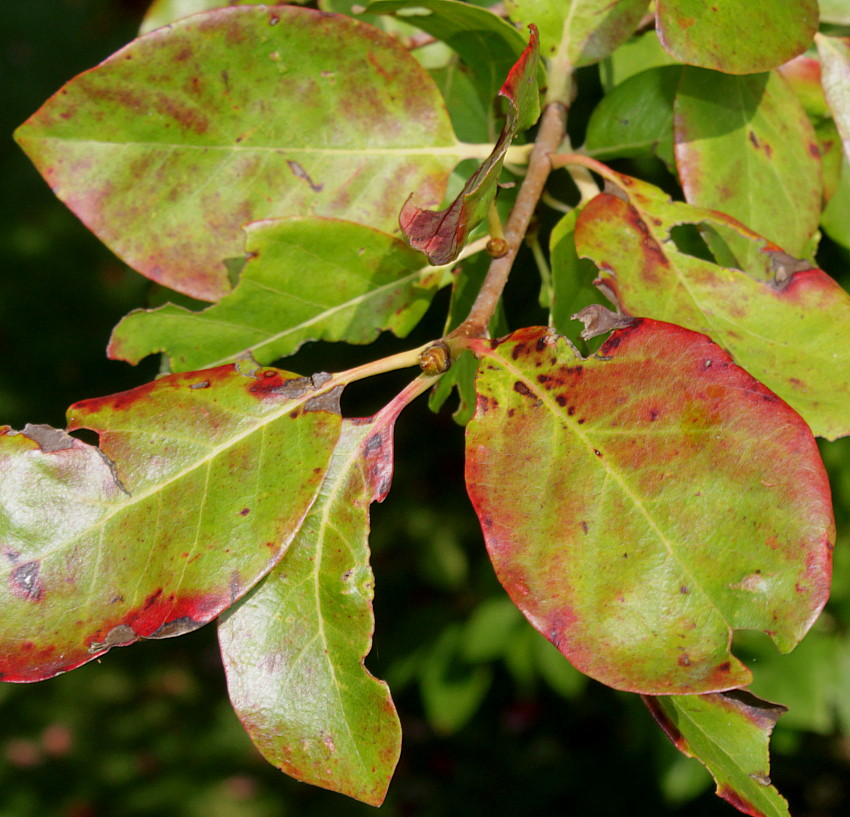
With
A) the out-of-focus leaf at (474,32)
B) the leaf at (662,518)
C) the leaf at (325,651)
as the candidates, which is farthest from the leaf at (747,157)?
the leaf at (325,651)

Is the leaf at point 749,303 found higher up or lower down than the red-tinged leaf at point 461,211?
lower down

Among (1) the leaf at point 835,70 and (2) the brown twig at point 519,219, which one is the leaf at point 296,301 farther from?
(1) the leaf at point 835,70

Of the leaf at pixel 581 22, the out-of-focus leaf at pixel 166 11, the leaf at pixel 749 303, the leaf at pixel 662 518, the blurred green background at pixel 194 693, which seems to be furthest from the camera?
the blurred green background at pixel 194 693

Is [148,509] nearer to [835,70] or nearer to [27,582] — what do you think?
[27,582]

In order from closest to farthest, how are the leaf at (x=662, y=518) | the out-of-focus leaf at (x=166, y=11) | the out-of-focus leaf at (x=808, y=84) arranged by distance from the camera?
the leaf at (x=662, y=518) → the out-of-focus leaf at (x=808, y=84) → the out-of-focus leaf at (x=166, y=11)

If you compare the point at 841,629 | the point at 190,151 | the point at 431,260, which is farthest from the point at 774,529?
the point at 841,629

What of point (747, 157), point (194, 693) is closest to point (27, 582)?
point (747, 157)

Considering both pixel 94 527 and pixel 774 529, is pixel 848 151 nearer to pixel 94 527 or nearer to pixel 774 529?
pixel 774 529

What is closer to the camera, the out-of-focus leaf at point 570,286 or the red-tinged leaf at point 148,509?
the red-tinged leaf at point 148,509
